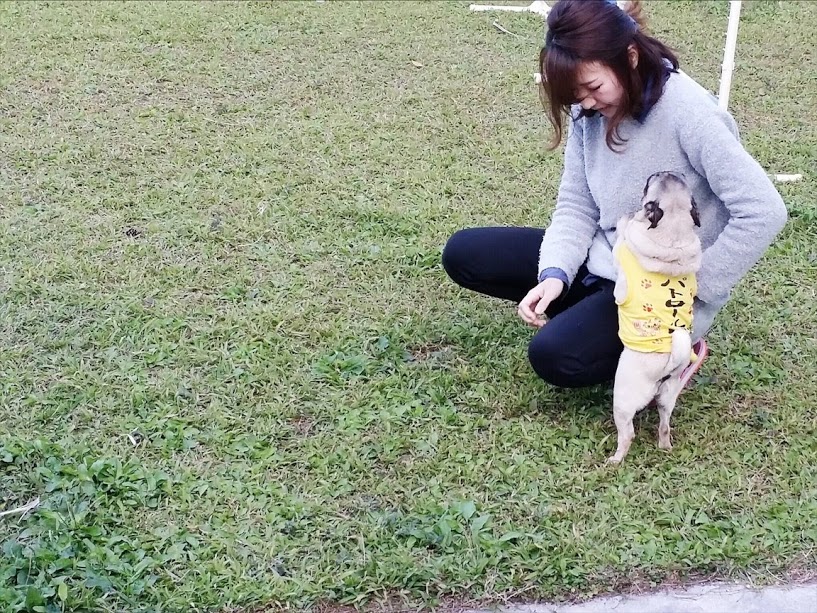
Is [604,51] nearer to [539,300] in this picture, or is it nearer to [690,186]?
[690,186]

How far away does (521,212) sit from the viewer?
3.46 m

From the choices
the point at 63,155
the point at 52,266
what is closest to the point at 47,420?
the point at 52,266

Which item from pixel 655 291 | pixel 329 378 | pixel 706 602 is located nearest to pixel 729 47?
pixel 655 291

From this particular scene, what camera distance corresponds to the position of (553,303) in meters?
2.47

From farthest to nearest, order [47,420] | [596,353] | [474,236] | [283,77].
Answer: [283,77] → [474,236] → [47,420] → [596,353]

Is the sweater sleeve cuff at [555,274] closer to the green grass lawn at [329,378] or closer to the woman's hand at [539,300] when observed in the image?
the woman's hand at [539,300]

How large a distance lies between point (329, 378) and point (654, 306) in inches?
38.4

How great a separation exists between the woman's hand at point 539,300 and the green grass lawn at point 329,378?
0.89 feet

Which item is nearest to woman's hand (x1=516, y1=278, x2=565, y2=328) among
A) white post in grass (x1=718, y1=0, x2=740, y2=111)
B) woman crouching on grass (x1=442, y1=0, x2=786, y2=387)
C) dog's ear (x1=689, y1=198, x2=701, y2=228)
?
woman crouching on grass (x1=442, y1=0, x2=786, y2=387)

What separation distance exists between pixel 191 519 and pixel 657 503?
3.65ft

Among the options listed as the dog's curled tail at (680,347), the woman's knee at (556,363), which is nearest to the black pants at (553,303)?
the woman's knee at (556,363)

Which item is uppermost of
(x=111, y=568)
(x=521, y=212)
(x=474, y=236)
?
(x=474, y=236)

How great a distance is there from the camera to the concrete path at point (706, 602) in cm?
184

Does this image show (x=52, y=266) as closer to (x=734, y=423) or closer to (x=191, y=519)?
(x=191, y=519)
